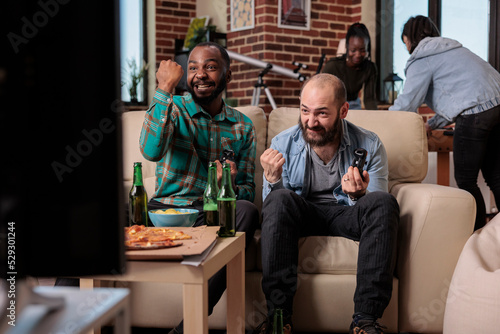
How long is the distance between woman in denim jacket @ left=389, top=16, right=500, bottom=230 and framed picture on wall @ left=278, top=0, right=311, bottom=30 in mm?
1862

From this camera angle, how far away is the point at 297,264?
186 cm

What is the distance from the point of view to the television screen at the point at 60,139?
585 millimetres

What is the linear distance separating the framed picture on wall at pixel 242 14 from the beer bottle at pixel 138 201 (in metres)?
3.33

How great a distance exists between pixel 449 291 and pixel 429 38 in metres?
1.59

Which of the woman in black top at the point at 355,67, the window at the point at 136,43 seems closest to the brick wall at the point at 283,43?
the woman in black top at the point at 355,67

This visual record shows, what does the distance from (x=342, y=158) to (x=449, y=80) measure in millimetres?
1091

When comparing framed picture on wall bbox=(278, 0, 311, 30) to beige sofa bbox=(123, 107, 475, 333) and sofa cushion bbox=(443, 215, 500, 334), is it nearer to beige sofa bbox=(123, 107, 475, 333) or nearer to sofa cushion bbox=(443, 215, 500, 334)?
beige sofa bbox=(123, 107, 475, 333)

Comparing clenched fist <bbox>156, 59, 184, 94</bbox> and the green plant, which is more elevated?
the green plant

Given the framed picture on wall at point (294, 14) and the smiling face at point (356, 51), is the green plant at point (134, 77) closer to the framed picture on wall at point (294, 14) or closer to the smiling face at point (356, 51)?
the framed picture on wall at point (294, 14)

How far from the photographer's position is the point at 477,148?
286 centimetres

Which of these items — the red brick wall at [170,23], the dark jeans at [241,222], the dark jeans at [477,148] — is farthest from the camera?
the red brick wall at [170,23]

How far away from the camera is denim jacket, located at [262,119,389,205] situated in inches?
83.5

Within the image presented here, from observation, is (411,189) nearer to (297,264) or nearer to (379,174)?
(379,174)

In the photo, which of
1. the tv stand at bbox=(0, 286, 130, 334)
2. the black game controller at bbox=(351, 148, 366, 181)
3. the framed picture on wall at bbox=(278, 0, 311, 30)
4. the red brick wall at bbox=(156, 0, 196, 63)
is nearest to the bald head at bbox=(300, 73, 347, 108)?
the black game controller at bbox=(351, 148, 366, 181)
